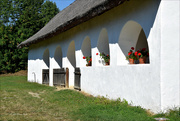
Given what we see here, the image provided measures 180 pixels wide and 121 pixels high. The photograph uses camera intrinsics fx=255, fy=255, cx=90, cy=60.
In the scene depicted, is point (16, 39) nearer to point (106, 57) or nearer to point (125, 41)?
point (106, 57)

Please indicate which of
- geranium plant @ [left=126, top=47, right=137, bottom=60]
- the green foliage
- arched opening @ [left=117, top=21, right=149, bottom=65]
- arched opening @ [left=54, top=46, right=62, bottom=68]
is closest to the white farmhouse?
arched opening @ [left=117, top=21, right=149, bottom=65]

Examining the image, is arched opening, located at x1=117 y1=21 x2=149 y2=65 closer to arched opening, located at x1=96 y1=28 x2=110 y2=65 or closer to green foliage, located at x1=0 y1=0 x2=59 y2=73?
arched opening, located at x1=96 y1=28 x2=110 y2=65

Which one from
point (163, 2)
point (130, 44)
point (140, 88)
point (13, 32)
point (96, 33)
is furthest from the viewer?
point (13, 32)

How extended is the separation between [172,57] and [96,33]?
150 inches

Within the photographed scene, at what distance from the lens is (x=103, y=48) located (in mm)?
8828

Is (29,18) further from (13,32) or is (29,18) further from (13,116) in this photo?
(13,116)

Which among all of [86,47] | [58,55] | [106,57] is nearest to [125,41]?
[106,57]

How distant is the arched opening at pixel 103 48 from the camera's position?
27.6 ft

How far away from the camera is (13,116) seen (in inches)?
218

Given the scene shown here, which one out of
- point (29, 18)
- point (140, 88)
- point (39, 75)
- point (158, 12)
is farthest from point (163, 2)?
point (29, 18)

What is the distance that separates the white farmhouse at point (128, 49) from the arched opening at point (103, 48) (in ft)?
0.11

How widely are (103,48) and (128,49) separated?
169 cm

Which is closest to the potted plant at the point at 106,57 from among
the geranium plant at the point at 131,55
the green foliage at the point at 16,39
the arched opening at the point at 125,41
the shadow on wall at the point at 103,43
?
the shadow on wall at the point at 103,43

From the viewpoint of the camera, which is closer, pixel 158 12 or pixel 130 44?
pixel 158 12
